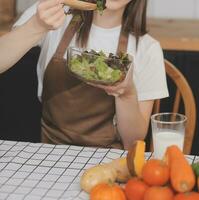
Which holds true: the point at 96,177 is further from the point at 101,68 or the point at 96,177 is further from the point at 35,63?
the point at 35,63

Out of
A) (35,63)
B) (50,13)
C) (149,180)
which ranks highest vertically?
(50,13)

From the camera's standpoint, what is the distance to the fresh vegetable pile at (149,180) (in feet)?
2.94

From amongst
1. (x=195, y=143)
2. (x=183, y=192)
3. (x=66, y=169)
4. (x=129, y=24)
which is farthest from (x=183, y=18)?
(x=183, y=192)

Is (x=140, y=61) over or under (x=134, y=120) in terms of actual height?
over

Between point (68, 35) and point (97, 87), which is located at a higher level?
point (68, 35)

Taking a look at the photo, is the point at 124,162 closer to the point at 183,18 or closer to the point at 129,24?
the point at 129,24

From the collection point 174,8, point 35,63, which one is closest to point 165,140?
point 35,63

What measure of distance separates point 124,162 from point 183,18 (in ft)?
4.73

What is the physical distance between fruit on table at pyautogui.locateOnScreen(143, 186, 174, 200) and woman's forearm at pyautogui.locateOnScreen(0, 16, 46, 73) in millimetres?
584

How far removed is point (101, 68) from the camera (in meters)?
1.23

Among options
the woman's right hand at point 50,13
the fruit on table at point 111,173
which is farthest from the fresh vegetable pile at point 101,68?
the fruit on table at point 111,173

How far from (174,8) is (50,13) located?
122 centimetres

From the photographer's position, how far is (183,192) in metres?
0.90

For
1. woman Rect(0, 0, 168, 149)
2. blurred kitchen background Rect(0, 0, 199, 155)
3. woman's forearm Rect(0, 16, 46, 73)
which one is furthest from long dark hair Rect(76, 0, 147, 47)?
blurred kitchen background Rect(0, 0, 199, 155)
